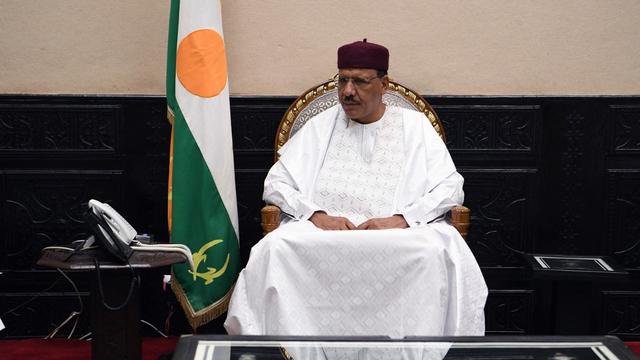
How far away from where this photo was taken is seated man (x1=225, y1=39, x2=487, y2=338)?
3.70 metres

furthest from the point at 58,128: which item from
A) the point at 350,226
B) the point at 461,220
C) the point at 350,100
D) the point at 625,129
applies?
the point at 625,129

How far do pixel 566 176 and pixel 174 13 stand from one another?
2.43 metres

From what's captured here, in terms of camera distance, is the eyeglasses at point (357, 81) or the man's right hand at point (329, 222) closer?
the man's right hand at point (329, 222)

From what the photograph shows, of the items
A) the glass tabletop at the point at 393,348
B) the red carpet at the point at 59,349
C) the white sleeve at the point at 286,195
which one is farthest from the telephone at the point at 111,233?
the glass tabletop at the point at 393,348

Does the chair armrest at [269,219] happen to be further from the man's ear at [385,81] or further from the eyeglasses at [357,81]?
the man's ear at [385,81]

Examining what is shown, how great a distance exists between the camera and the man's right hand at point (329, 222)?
12.9 feet

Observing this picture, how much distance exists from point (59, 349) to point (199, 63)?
5.66 ft

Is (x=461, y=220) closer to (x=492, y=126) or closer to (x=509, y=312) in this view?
(x=492, y=126)

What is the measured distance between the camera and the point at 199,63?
4266 mm

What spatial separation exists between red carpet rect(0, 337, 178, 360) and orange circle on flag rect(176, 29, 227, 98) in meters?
1.39

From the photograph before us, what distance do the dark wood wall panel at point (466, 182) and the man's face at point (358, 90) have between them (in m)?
0.67

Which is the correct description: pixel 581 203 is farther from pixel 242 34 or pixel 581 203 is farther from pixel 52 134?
pixel 52 134

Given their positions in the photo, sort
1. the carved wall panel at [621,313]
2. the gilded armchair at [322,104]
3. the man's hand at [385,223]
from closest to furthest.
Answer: the man's hand at [385,223], the gilded armchair at [322,104], the carved wall panel at [621,313]

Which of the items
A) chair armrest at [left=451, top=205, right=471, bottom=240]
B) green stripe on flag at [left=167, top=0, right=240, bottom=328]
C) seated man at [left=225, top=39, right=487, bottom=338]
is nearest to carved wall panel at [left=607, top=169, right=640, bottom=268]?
seated man at [left=225, top=39, right=487, bottom=338]
